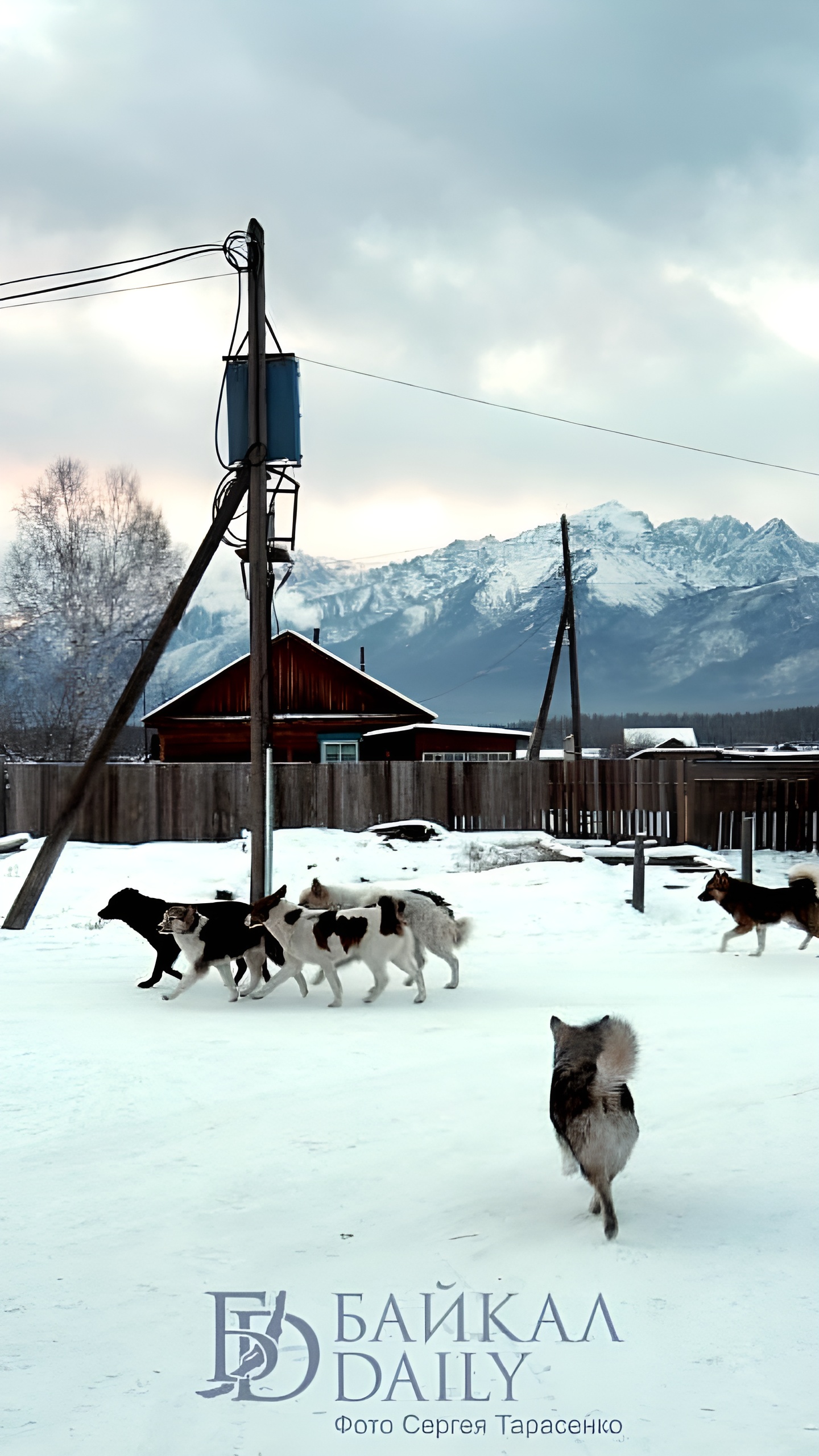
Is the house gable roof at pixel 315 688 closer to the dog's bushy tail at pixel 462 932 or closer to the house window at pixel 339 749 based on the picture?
the house window at pixel 339 749

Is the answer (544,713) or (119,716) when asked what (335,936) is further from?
(544,713)

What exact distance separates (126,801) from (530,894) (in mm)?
10644

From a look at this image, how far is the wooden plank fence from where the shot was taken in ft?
77.9

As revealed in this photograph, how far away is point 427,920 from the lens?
10.2 meters

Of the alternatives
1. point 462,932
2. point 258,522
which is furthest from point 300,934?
point 258,522

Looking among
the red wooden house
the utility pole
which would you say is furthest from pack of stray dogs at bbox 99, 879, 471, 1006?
the red wooden house

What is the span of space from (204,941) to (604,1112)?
5734mm

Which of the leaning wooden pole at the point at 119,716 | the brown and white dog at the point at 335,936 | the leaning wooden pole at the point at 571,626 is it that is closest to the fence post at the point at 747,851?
the brown and white dog at the point at 335,936

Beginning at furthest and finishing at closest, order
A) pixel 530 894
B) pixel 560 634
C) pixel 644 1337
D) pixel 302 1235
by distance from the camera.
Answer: pixel 560 634, pixel 530 894, pixel 302 1235, pixel 644 1337

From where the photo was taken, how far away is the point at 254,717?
1391cm

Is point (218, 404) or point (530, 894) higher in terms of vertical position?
point (218, 404)

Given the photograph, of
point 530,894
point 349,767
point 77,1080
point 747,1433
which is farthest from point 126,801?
point 747,1433

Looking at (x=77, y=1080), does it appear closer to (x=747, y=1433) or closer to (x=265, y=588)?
(x=747, y=1433)

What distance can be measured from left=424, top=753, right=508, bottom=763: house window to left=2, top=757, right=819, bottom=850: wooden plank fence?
9.95 m
